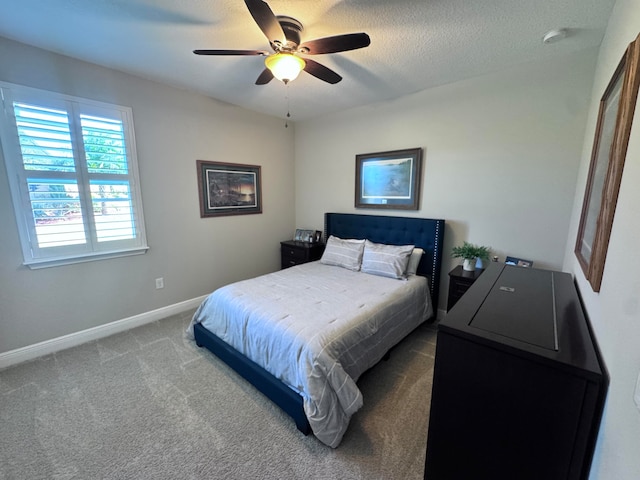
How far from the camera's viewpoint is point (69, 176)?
2.42 meters

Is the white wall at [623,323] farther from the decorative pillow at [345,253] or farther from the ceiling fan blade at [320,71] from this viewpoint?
the decorative pillow at [345,253]

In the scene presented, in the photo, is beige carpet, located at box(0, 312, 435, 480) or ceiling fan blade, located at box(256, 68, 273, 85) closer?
beige carpet, located at box(0, 312, 435, 480)

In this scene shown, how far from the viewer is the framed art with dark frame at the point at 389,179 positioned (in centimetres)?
317

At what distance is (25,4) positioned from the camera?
1.68 metres

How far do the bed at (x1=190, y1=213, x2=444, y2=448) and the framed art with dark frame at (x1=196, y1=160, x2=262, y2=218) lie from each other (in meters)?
1.36

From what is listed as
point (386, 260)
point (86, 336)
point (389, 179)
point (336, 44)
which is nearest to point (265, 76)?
point (336, 44)

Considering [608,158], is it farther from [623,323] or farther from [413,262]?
[413,262]

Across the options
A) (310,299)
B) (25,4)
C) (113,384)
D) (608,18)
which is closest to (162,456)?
(113,384)

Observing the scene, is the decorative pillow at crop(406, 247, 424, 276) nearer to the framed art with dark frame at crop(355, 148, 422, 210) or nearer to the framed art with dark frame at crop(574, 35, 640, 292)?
the framed art with dark frame at crop(355, 148, 422, 210)

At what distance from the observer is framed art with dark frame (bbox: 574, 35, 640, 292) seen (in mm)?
1046

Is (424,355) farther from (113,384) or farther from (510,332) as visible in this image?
(113,384)

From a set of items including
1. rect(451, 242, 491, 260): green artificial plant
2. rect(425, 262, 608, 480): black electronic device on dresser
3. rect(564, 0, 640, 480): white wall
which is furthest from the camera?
rect(451, 242, 491, 260): green artificial plant

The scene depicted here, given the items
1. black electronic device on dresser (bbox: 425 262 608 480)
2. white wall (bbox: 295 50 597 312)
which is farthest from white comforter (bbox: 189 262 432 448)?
white wall (bbox: 295 50 597 312)

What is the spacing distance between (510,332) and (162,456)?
196cm
